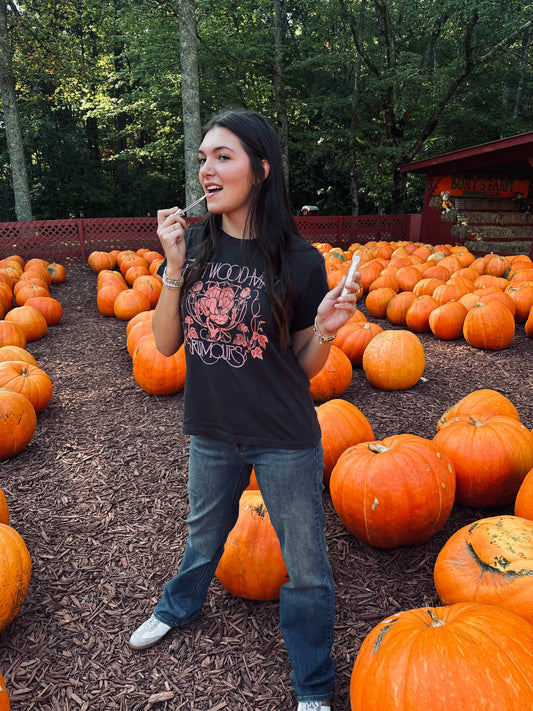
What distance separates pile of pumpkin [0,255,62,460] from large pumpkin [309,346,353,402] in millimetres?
2337

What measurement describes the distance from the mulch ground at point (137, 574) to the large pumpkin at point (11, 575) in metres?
0.17

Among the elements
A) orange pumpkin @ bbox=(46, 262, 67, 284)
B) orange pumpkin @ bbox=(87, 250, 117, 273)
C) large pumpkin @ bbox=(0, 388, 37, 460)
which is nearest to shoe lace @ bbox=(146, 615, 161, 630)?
large pumpkin @ bbox=(0, 388, 37, 460)

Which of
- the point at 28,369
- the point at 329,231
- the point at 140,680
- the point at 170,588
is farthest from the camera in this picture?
the point at 329,231

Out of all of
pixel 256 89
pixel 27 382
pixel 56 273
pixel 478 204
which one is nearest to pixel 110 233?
pixel 56 273

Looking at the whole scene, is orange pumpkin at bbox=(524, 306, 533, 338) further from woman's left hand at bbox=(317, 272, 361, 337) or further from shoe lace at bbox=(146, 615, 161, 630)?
shoe lace at bbox=(146, 615, 161, 630)

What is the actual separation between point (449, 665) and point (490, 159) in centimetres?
1187

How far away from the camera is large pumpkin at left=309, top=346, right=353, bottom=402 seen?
446 centimetres

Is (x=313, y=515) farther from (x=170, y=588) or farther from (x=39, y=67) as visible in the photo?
(x=39, y=67)

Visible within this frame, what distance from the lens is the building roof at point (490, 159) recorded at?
9.82m

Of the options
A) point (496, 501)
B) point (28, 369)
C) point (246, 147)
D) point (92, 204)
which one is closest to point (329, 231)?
point (28, 369)

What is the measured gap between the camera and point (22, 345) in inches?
224

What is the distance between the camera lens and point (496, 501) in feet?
9.64

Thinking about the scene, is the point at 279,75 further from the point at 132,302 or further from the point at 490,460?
the point at 490,460

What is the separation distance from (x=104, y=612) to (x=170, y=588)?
1.50 feet
